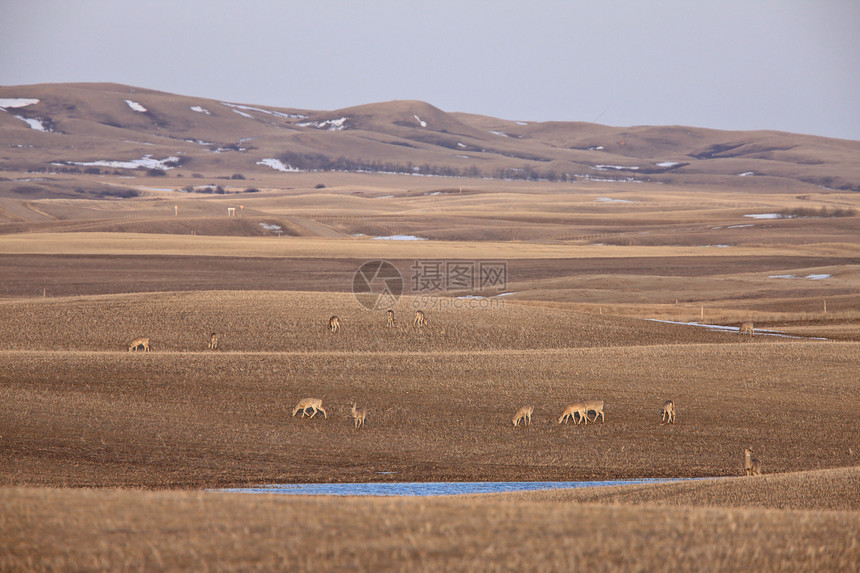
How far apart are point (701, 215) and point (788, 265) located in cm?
7548

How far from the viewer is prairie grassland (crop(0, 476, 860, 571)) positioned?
26.0ft

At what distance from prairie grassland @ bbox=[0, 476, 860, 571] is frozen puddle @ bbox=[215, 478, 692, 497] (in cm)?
594

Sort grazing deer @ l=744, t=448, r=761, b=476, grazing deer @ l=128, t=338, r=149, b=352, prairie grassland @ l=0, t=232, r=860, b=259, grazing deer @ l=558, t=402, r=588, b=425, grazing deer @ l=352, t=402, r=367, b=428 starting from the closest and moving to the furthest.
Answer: grazing deer @ l=744, t=448, r=761, b=476, grazing deer @ l=352, t=402, r=367, b=428, grazing deer @ l=558, t=402, r=588, b=425, grazing deer @ l=128, t=338, r=149, b=352, prairie grassland @ l=0, t=232, r=860, b=259

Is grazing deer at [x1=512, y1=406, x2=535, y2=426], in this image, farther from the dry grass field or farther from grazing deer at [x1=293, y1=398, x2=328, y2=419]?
grazing deer at [x1=293, y1=398, x2=328, y2=419]

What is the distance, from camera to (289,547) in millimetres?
8219

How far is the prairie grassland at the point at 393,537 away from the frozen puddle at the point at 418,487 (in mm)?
5940

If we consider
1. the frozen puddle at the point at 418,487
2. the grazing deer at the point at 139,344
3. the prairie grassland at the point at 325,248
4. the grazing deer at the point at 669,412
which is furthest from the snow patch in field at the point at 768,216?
the frozen puddle at the point at 418,487

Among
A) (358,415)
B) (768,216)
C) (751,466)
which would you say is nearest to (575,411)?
(358,415)


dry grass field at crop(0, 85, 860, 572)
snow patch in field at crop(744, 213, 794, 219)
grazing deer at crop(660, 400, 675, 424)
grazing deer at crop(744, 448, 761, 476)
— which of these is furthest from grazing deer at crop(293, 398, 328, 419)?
snow patch in field at crop(744, 213, 794, 219)

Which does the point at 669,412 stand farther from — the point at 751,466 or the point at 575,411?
the point at 751,466

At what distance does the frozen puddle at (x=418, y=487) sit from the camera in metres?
16.2

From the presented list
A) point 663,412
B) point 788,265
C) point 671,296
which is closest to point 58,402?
point 663,412

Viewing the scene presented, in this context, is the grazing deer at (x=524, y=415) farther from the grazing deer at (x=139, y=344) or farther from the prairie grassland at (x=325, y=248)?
the prairie grassland at (x=325, y=248)

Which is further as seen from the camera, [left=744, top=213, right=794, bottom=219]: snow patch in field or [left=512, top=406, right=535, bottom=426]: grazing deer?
[left=744, top=213, right=794, bottom=219]: snow patch in field
